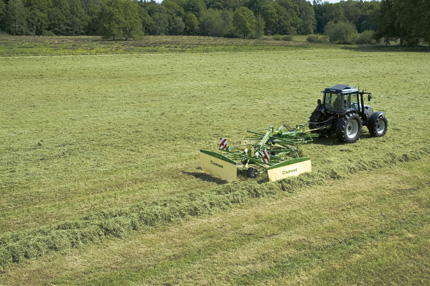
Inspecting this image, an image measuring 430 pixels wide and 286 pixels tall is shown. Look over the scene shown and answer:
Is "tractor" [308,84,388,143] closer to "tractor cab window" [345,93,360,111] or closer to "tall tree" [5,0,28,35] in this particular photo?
"tractor cab window" [345,93,360,111]

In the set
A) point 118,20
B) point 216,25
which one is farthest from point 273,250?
point 216,25

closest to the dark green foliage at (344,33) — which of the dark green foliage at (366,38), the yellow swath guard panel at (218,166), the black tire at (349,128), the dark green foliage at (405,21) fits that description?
the dark green foliage at (366,38)

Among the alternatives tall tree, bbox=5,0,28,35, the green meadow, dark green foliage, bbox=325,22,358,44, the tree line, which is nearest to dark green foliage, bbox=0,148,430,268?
the green meadow

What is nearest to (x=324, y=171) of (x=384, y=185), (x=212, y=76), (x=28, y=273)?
(x=384, y=185)

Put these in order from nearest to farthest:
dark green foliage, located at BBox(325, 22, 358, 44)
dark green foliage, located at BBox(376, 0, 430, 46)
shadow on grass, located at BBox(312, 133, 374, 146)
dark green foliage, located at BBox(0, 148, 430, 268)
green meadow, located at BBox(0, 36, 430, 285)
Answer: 1. green meadow, located at BBox(0, 36, 430, 285)
2. dark green foliage, located at BBox(0, 148, 430, 268)
3. shadow on grass, located at BBox(312, 133, 374, 146)
4. dark green foliage, located at BBox(376, 0, 430, 46)
5. dark green foliage, located at BBox(325, 22, 358, 44)

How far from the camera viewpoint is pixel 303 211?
9.18 meters

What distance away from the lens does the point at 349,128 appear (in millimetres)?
13945

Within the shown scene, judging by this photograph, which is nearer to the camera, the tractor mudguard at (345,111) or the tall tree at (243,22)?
the tractor mudguard at (345,111)

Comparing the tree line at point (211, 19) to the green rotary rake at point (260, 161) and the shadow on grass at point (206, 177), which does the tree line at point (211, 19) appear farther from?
the shadow on grass at point (206, 177)

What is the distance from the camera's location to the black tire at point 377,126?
14414mm

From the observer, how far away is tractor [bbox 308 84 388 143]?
1357 cm

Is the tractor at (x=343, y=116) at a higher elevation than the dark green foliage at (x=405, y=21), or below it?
below

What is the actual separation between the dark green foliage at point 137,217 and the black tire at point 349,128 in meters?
2.28

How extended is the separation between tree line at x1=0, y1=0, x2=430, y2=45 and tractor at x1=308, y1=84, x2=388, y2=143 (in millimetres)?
50526
